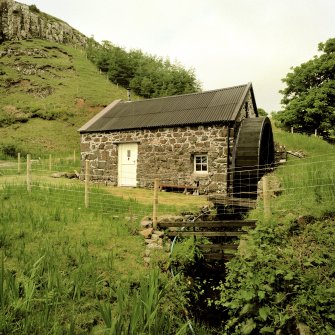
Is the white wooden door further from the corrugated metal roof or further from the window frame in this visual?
the window frame

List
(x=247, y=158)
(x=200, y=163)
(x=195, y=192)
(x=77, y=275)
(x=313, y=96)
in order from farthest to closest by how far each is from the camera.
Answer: (x=313, y=96) → (x=200, y=163) → (x=195, y=192) → (x=247, y=158) → (x=77, y=275)

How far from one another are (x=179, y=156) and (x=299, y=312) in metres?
10.7

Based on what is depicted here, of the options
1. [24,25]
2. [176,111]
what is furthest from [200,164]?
[24,25]

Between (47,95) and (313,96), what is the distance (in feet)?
103

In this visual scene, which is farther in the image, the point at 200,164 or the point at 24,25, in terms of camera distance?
the point at 24,25

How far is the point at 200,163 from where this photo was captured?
44.3 feet

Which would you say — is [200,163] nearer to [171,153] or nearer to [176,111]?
[171,153]

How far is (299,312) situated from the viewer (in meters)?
3.39

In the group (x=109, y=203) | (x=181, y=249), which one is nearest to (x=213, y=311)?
(x=181, y=249)

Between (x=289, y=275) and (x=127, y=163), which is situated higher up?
(x=127, y=163)

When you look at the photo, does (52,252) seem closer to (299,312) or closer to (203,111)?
(299,312)

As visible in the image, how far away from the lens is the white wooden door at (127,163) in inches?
603

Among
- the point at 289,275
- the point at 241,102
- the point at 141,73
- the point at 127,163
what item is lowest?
the point at 289,275

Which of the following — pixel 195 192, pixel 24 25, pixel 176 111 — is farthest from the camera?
pixel 24 25
